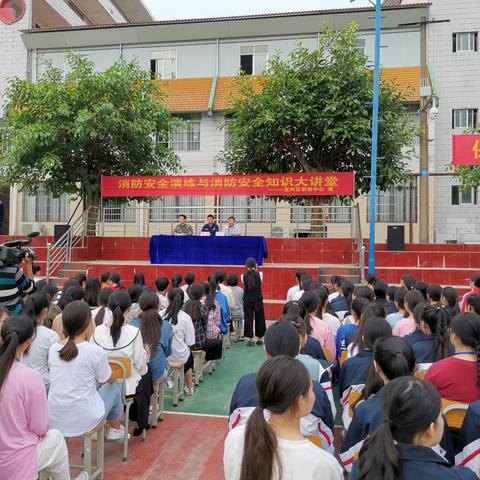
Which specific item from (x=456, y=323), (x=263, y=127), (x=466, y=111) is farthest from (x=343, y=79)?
(x=456, y=323)

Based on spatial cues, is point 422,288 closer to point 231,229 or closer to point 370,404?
point 370,404

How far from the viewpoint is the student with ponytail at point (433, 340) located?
339 centimetres

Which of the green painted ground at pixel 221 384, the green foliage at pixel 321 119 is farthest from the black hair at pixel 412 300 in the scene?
the green foliage at pixel 321 119

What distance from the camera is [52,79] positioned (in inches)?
492

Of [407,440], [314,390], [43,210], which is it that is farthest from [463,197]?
[407,440]

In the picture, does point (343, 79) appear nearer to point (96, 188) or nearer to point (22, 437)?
point (96, 188)

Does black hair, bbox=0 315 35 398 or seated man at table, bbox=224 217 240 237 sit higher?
seated man at table, bbox=224 217 240 237

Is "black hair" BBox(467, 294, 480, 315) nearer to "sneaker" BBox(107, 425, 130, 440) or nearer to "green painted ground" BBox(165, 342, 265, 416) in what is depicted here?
"green painted ground" BBox(165, 342, 265, 416)

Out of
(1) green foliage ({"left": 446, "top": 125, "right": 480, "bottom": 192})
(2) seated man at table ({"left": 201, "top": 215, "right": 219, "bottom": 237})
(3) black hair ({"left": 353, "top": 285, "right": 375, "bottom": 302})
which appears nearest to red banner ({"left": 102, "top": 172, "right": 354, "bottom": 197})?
(2) seated man at table ({"left": 201, "top": 215, "right": 219, "bottom": 237})

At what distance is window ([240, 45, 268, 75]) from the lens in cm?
1791

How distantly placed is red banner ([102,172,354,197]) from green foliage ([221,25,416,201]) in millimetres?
1341

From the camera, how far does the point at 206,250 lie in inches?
429

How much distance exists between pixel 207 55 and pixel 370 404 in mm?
18020

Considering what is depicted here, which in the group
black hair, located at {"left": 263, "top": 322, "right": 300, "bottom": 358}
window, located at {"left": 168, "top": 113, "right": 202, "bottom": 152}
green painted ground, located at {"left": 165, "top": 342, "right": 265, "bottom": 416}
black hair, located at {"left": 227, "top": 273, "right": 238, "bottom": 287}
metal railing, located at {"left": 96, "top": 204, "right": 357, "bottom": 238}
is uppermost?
window, located at {"left": 168, "top": 113, "right": 202, "bottom": 152}
